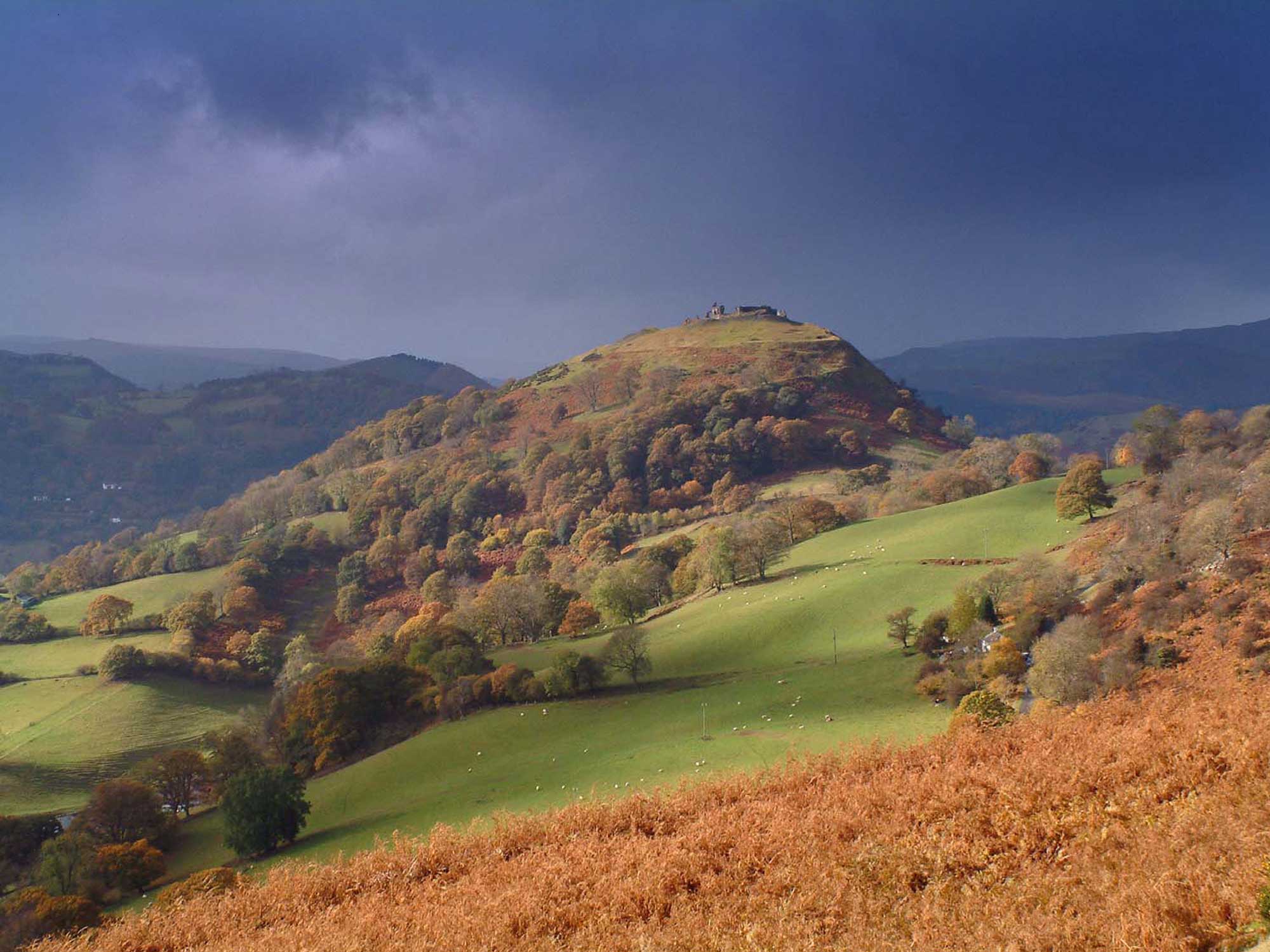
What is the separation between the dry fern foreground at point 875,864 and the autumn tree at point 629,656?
109ft

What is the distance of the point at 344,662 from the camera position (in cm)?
6131

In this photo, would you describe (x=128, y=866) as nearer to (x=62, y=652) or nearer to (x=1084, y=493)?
(x=62, y=652)

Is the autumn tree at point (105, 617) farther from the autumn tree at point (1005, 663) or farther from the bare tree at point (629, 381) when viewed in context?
the bare tree at point (629, 381)

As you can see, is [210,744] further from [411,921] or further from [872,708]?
[411,921]

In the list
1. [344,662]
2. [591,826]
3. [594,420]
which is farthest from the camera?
[594,420]

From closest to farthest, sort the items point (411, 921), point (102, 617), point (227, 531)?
point (411, 921) < point (102, 617) < point (227, 531)

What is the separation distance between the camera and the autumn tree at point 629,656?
4659 centimetres

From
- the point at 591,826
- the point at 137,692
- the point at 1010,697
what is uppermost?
the point at 591,826

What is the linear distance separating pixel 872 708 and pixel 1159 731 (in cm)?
2480

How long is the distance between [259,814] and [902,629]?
33884 mm

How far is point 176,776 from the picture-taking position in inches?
1687

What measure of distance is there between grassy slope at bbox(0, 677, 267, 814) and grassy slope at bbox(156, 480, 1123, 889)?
17.7 m

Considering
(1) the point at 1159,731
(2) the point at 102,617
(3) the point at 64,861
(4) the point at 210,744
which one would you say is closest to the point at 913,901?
(1) the point at 1159,731

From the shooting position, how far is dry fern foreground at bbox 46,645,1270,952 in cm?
756
